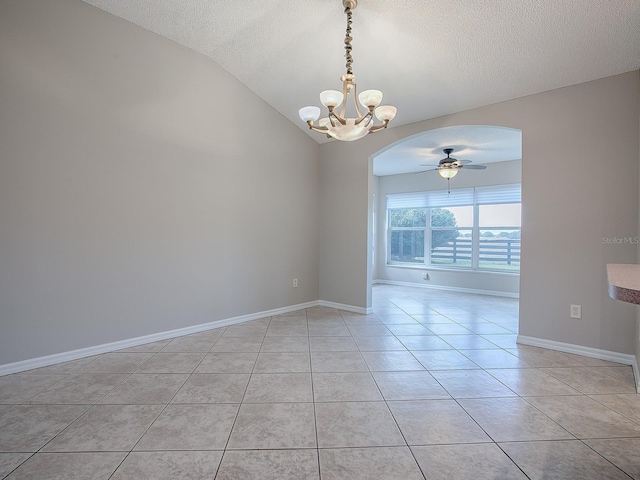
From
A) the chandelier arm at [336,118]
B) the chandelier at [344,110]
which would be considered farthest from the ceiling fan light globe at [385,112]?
the chandelier arm at [336,118]

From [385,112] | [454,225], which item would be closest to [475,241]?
[454,225]

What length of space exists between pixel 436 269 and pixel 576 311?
4.01 metres

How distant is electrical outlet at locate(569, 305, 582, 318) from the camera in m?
2.99

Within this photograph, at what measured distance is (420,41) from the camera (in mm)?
2859

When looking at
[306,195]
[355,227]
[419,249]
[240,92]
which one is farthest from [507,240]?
→ [240,92]

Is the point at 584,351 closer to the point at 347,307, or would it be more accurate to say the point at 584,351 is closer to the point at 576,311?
the point at 576,311

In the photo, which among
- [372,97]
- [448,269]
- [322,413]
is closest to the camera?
[322,413]

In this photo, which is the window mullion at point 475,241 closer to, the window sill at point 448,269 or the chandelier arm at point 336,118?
the window sill at point 448,269

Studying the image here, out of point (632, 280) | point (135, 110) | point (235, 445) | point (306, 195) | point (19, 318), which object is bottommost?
point (235, 445)

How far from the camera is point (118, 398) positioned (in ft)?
6.98

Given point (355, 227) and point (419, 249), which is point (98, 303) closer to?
point (355, 227)

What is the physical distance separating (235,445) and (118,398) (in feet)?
3.33

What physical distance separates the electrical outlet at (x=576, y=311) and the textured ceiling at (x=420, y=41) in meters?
2.09

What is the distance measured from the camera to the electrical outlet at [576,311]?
9.81ft
